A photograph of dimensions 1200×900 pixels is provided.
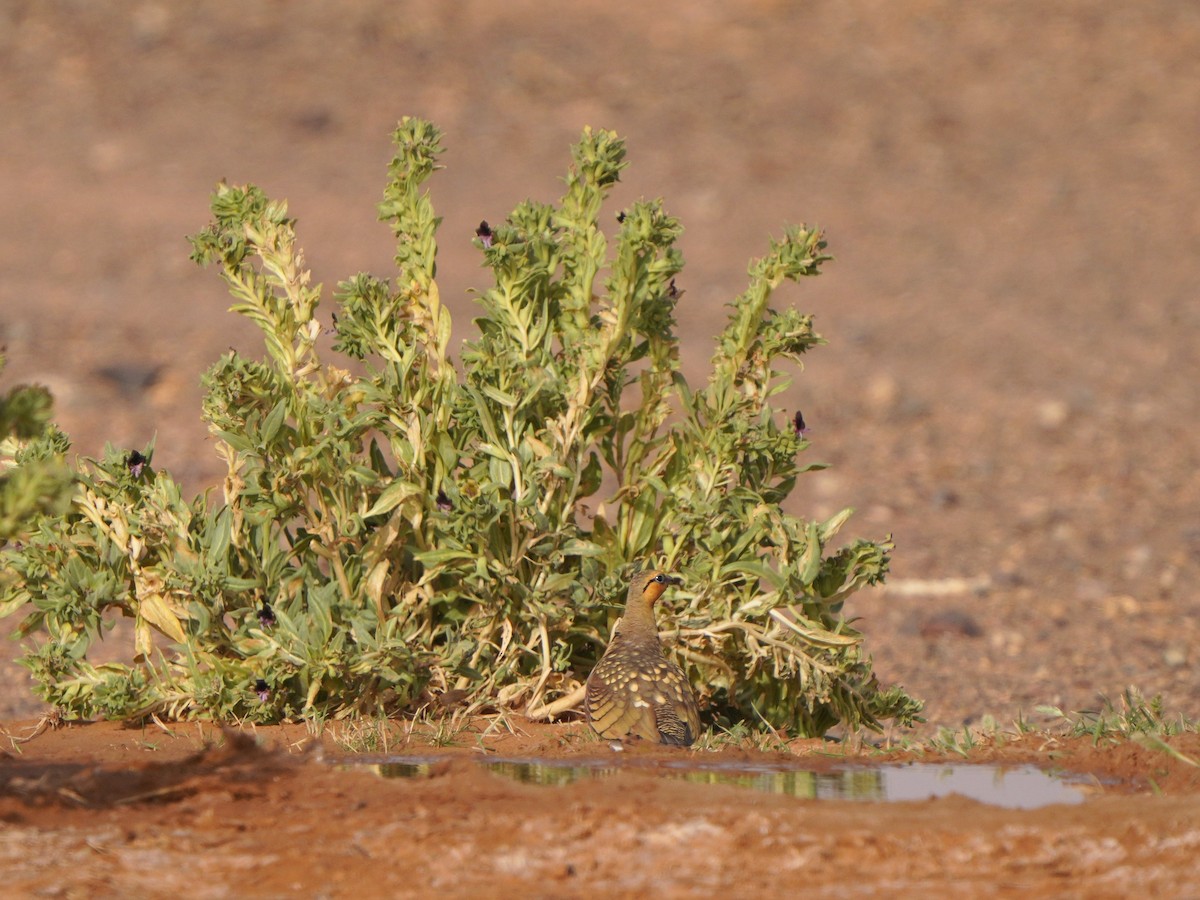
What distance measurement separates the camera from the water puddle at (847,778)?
16.1 feet

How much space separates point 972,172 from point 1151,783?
58.5ft

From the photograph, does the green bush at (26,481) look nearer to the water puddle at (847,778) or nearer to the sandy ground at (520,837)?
the sandy ground at (520,837)

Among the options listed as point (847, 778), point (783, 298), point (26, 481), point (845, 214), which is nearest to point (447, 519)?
point (847, 778)

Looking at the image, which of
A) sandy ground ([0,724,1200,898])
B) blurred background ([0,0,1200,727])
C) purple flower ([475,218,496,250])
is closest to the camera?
sandy ground ([0,724,1200,898])

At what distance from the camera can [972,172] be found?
2195 cm

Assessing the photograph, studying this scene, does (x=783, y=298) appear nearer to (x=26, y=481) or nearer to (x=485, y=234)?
(x=485, y=234)

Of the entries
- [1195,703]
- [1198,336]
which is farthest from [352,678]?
[1198,336]

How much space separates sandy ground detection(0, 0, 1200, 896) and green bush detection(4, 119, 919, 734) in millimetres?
508

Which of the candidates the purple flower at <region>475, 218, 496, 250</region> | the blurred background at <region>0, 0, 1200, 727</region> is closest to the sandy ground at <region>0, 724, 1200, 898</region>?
the purple flower at <region>475, 218, 496, 250</region>

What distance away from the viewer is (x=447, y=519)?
19.2 feet

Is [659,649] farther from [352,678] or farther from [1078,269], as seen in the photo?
[1078,269]

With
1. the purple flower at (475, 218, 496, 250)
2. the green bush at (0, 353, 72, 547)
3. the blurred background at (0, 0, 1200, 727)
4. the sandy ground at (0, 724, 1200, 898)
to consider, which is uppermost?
the blurred background at (0, 0, 1200, 727)

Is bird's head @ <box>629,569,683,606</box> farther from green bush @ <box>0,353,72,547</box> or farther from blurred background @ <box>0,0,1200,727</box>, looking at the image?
blurred background @ <box>0,0,1200,727</box>

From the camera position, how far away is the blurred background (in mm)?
13094
